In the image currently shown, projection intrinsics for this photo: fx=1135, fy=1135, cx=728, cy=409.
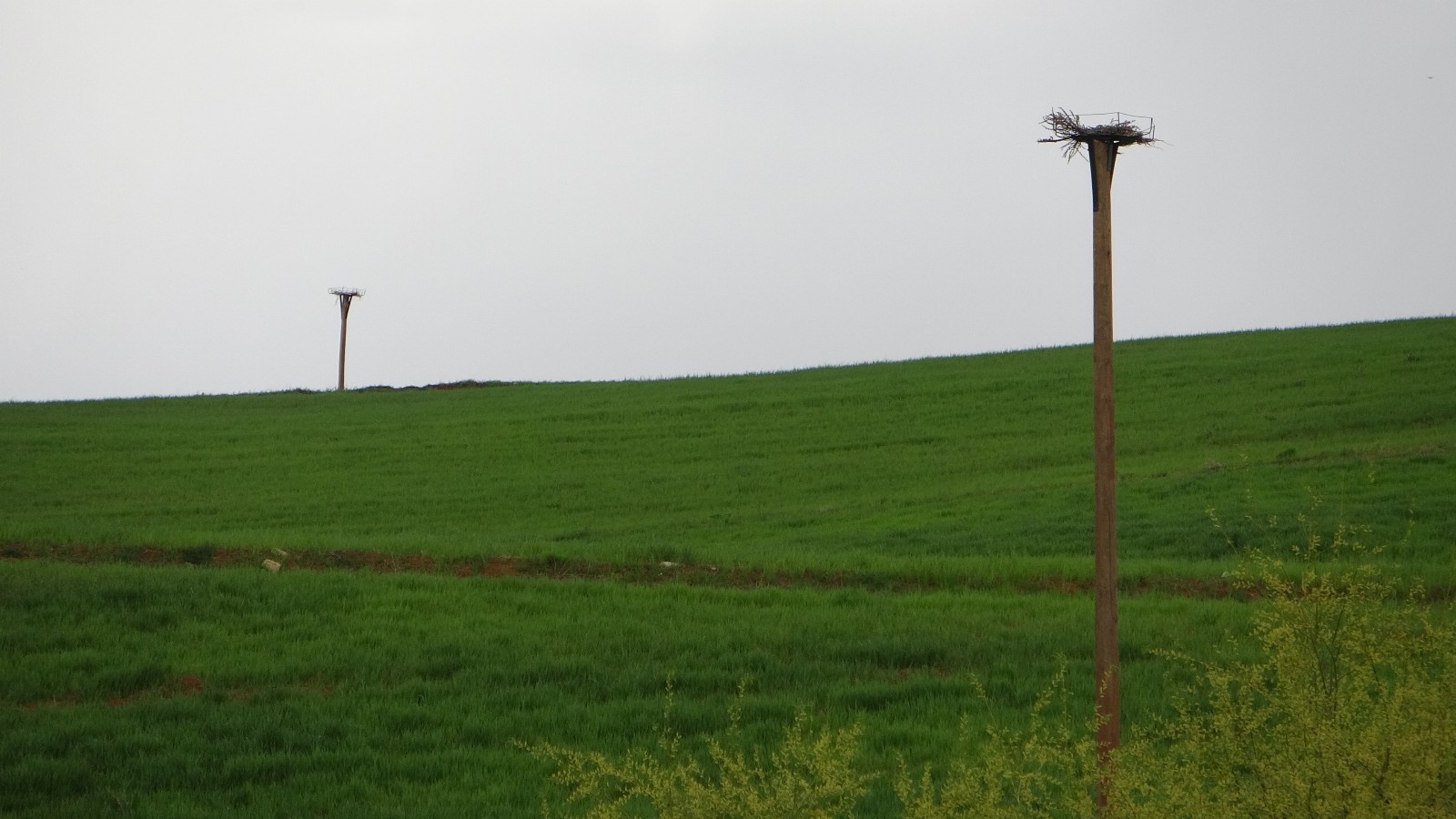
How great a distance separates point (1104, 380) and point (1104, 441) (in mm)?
427

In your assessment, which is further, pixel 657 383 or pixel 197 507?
pixel 657 383

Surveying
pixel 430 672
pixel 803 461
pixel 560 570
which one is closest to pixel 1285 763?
pixel 430 672

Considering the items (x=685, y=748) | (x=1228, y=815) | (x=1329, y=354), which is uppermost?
(x=1329, y=354)

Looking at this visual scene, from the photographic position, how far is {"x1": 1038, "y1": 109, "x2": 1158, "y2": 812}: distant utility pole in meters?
7.71

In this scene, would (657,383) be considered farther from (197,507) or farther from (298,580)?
(298,580)

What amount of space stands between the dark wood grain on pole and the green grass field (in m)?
1.31

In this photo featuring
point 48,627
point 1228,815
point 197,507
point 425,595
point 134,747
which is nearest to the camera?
point 1228,815

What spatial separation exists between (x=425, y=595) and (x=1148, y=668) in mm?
8470

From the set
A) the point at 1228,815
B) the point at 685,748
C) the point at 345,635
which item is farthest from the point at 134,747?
the point at 1228,815

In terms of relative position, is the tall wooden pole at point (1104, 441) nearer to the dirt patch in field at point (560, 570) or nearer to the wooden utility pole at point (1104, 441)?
the wooden utility pole at point (1104, 441)

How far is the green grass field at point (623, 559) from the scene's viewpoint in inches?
369

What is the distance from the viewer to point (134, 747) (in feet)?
29.6

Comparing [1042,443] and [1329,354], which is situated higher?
[1329,354]

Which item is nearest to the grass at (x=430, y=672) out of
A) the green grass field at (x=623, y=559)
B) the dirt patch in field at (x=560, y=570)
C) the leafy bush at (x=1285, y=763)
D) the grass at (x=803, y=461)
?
the green grass field at (x=623, y=559)
